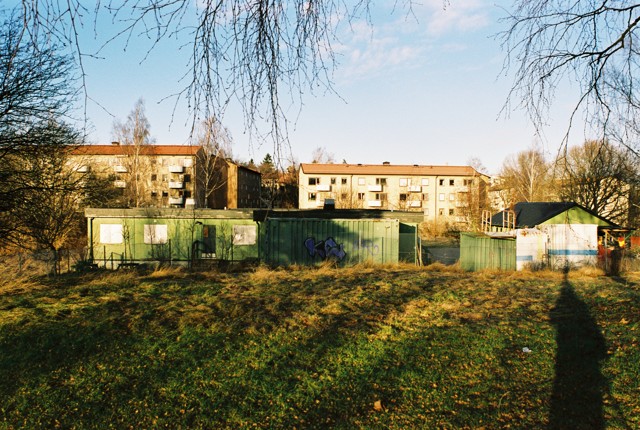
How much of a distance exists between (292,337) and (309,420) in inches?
92.0

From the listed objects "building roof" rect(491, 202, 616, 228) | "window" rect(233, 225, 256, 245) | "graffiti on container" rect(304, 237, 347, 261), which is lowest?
"graffiti on container" rect(304, 237, 347, 261)

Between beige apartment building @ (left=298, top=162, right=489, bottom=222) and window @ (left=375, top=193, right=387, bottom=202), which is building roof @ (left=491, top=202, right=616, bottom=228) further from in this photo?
window @ (left=375, top=193, right=387, bottom=202)

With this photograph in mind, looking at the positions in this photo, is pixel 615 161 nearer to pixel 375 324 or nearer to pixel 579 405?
pixel 579 405

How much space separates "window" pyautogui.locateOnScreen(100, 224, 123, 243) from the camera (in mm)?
19828

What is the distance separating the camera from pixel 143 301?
8.52 metres

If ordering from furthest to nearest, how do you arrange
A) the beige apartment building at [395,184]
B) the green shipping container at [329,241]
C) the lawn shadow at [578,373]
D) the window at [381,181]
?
the window at [381,181]
the beige apartment building at [395,184]
the green shipping container at [329,241]
the lawn shadow at [578,373]

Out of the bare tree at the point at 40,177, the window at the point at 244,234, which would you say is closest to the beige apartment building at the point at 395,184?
the window at the point at 244,234

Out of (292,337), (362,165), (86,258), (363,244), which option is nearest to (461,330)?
(292,337)

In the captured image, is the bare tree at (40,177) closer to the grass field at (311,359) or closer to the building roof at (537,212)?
the grass field at (311,359)

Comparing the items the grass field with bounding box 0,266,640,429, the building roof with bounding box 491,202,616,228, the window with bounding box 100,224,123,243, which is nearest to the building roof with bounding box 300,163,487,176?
the building roof with bounding box 491,202,616,228

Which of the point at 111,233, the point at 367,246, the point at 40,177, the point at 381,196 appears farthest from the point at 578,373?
the point at 381,196

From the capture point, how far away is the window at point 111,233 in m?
19.8

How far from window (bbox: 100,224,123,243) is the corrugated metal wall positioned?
17474 millimetres

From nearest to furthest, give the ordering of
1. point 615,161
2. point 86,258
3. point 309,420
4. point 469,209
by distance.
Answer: point 309,420 < point 615,161 < point 86,258 < point 469,209
